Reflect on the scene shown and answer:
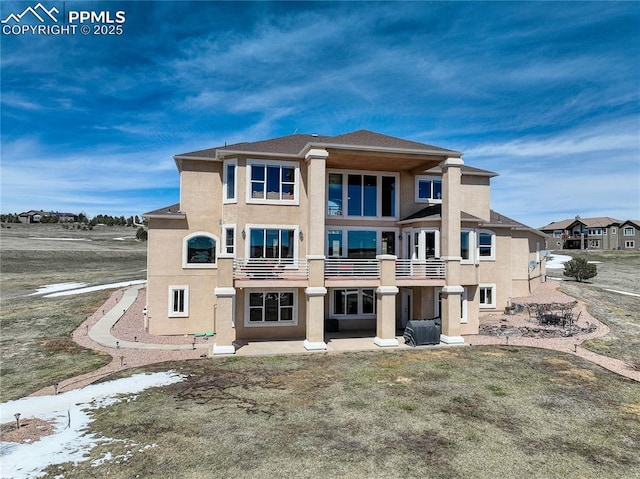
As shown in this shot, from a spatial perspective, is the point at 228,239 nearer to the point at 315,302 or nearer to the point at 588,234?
the point at 315,302

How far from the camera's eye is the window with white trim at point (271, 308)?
19.2m

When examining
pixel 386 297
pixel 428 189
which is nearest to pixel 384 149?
pixel 428 189

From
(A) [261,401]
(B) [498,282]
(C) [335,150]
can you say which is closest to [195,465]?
(A) [261,401]

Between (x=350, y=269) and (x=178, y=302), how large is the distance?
367 inches

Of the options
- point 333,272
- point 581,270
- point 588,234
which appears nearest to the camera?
point 333,272

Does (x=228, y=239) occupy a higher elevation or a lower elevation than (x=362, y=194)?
lower

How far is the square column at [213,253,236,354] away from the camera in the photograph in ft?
54.3

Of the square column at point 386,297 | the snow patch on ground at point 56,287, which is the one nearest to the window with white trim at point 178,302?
the square column at point 386,297

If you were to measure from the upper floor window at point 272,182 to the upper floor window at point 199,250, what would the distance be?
351 centimetres

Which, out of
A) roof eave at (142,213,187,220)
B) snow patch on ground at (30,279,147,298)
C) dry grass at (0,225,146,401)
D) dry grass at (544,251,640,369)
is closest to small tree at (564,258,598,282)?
dry grass at (544,251,640,369)

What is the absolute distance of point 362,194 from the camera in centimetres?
2152

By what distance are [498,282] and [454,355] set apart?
10.1 metres

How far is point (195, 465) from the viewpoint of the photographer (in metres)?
7.74

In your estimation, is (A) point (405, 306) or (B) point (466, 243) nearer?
(B) point (466, 243)
